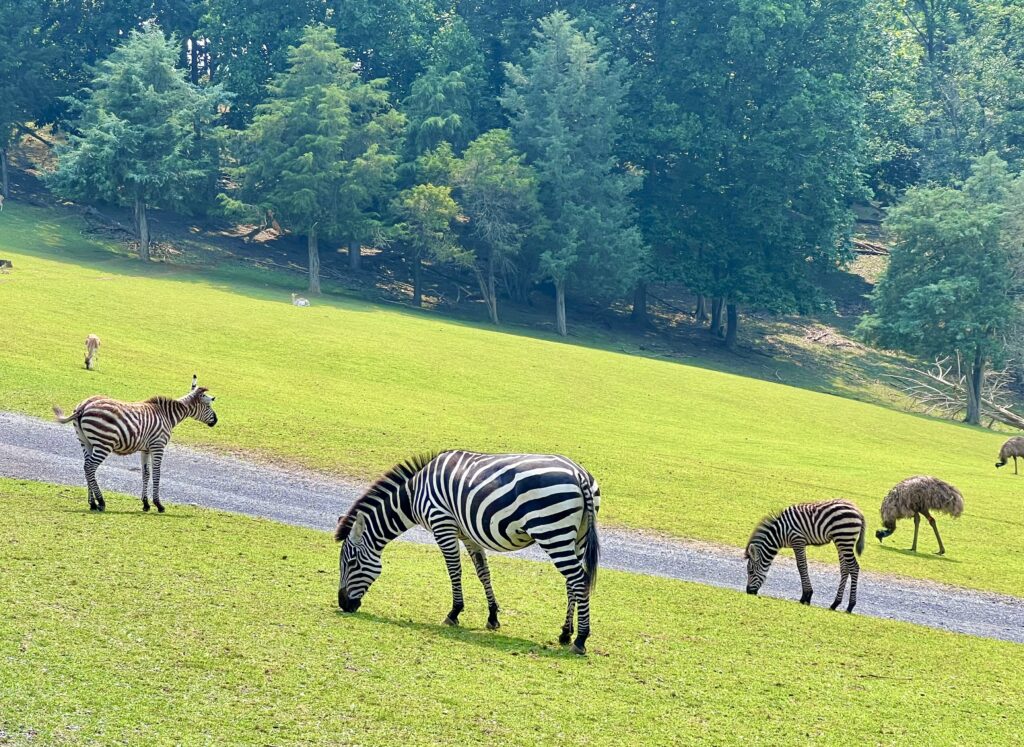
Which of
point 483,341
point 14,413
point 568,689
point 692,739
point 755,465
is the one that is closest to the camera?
point 692,739

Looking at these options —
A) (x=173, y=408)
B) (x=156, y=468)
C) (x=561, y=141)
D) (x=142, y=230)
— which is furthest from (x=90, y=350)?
(x=561, y=141)

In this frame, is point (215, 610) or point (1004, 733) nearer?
point (1004, 733)

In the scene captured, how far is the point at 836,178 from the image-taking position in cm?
7706

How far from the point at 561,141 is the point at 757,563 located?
179ft

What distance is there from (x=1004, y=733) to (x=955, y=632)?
22.8ft

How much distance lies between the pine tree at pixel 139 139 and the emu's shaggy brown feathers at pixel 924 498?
5326cm

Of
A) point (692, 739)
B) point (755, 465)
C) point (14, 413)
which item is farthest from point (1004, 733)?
point (14, 413)

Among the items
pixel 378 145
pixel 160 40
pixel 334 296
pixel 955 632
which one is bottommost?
pixel 955 632

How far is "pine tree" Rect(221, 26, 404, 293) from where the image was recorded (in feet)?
229

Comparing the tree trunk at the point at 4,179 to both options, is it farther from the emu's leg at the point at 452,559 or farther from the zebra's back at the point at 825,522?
the emu's leg at the point at 452,559

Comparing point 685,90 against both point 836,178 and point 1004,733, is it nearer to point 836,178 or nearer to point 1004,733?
point 836,178

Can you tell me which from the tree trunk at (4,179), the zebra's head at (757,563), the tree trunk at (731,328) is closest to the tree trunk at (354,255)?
the tree trunk at (4,179)

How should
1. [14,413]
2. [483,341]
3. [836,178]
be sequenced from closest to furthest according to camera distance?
1. [14,413]
2. [483,341]
3. [836,178]

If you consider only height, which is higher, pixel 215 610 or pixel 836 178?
pixel 836 178
